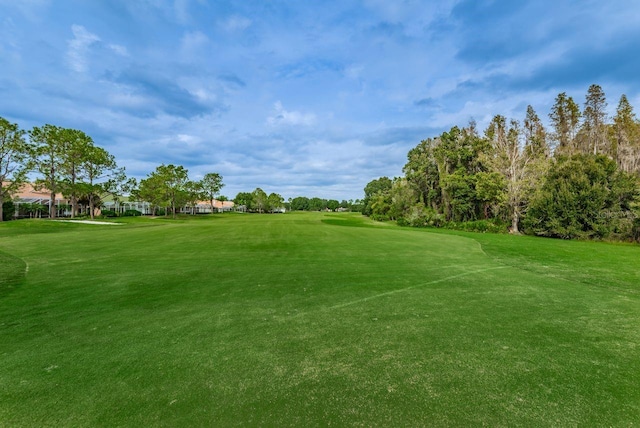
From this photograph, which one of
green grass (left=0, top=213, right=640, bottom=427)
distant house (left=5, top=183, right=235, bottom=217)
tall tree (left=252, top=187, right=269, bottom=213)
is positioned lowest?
green grass (left=0, top=213, right=640, bottom=427)

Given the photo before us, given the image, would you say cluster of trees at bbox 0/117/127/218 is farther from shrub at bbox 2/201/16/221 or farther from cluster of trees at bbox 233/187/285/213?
cluster of trees at bbox 233/187/285/213

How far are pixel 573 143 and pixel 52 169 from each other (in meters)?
Answer: 72.9

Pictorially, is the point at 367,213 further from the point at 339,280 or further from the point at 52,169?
the point at 339,280

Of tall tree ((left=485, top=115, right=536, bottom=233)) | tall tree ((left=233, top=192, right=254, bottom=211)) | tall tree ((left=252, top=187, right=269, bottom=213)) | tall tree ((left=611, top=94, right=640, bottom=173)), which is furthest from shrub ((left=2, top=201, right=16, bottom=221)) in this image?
tall tree ((left=611, top=94, right=640, bottom=173))

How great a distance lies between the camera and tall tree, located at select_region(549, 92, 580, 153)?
41.3 metres

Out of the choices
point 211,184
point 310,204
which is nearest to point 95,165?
point 211,184

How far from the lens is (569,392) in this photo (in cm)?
307

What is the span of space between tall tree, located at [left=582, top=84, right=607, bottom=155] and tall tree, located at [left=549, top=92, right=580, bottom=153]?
1146 mm

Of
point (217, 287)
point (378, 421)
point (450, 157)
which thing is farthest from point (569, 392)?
point (450, 157)

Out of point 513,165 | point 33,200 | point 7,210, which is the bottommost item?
point 7,210

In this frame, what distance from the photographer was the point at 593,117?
39594 millimetres

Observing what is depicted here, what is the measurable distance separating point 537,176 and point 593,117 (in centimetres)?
2348

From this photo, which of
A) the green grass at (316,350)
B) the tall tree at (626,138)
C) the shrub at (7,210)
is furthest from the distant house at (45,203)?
the tall tree at (626,138)

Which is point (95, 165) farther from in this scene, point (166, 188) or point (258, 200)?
point (258, 200)
